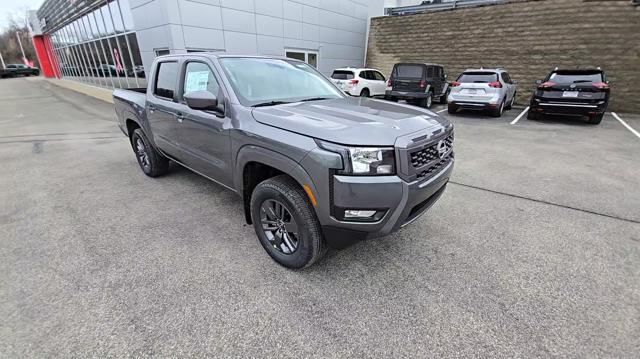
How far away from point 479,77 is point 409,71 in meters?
2.59

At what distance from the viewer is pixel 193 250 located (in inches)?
116

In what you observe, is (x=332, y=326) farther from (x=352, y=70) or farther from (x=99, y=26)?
(x=99, y=26)

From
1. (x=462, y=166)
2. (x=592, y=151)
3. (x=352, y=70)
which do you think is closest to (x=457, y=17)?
(x=352, y=70)

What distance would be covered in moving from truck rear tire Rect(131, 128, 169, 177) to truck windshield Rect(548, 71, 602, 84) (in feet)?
34.6

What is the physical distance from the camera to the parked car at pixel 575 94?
820cm

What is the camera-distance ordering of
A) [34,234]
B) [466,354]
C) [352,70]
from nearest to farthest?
[466,354], [34,234], [352,70]

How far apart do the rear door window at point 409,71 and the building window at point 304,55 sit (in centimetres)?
453

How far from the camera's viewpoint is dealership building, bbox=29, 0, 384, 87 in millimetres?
10469

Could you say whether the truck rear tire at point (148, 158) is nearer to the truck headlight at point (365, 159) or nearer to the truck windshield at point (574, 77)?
the truck headlight at point (365, 159)

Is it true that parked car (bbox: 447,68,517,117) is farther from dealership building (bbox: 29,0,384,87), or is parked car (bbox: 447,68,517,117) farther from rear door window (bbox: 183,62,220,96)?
rear door window (bbox: 183,62,220,96)

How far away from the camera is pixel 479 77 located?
1002 centimetres

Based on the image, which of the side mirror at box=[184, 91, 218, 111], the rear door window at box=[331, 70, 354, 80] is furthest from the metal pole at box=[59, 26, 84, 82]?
the side mirror at box=[184, 91, 218, 111]

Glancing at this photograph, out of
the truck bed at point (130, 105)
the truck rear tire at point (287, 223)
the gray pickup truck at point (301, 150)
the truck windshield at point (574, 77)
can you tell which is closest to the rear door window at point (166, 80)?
the gray pickup truck at point (301, 150)

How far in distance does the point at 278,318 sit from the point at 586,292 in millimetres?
2433
